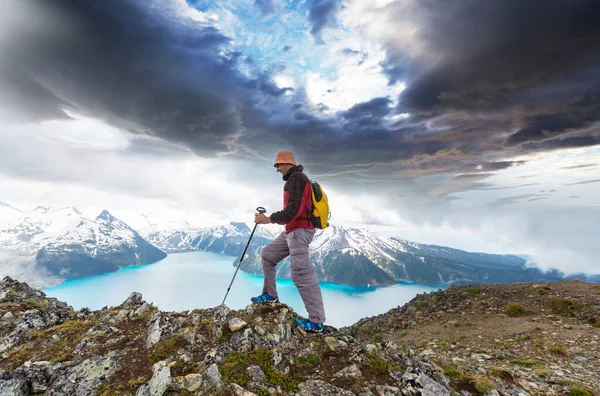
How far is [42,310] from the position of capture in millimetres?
9539

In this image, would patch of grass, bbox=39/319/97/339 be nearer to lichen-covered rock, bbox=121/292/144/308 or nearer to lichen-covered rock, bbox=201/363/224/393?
lichen-covered rock, bbox=121/292/144/308

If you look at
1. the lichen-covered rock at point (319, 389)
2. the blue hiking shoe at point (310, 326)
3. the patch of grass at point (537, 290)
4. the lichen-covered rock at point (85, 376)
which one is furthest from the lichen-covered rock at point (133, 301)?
the patch of grass at point (537, 290)

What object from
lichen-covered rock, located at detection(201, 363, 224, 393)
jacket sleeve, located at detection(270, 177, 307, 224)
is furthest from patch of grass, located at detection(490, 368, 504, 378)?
lichen-covered rock, located at detection(201, 363, 224, 393)

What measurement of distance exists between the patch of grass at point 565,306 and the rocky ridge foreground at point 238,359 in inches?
198

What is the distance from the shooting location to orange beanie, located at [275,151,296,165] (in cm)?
754

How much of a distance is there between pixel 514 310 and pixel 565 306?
9.12ft

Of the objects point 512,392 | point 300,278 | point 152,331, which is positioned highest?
point 300,278

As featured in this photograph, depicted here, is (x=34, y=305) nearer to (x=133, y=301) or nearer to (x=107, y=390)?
(x=133, y=301)

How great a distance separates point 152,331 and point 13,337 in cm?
476

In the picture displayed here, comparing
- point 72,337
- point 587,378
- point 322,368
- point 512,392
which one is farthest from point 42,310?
point 587,378

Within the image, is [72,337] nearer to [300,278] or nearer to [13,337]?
[13,337]

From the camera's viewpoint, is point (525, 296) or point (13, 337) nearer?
point (13, 337)

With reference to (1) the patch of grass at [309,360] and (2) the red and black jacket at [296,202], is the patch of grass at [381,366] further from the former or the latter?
(2) the red and black jacket at [296,202]

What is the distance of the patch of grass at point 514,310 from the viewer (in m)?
16.6
